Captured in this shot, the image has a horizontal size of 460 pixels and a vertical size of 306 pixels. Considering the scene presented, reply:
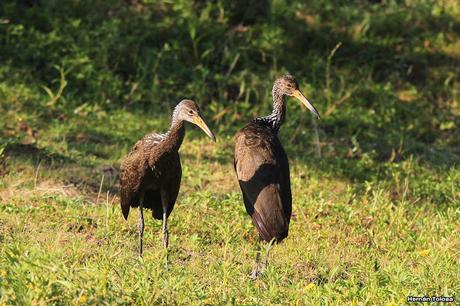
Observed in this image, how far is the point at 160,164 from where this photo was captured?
6.72 meters

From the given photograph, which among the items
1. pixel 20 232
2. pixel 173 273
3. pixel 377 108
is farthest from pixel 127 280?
pixel 377 108

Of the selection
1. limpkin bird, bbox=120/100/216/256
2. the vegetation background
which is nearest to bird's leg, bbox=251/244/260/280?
the vegetation background

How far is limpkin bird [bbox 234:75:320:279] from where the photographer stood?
6527mm

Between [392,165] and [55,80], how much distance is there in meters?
4.01

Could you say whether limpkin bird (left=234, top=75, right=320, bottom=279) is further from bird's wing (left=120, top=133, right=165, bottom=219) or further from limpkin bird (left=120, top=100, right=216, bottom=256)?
bird's wing (left=120, top=133, right=165, bottom=219)

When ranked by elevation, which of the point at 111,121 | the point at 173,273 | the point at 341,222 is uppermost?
the point at 173,273

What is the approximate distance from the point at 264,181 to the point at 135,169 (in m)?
0.96

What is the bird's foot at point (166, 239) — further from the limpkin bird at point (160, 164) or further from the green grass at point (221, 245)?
the green grass at point (221, 245)

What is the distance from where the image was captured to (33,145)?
371 inches

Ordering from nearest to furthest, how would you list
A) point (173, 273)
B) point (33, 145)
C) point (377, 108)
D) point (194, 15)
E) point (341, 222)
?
point (173, 273), point (341, 222), point (33, 145), point (377, 108), point (194, 15)

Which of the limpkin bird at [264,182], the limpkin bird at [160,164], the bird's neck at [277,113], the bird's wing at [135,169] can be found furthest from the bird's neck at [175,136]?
the bird's neck at [277,113]

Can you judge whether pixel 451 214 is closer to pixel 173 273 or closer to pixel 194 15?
pixel 173 273

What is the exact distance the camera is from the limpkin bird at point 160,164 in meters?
6.71

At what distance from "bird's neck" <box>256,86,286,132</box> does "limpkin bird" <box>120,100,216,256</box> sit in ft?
4.12
